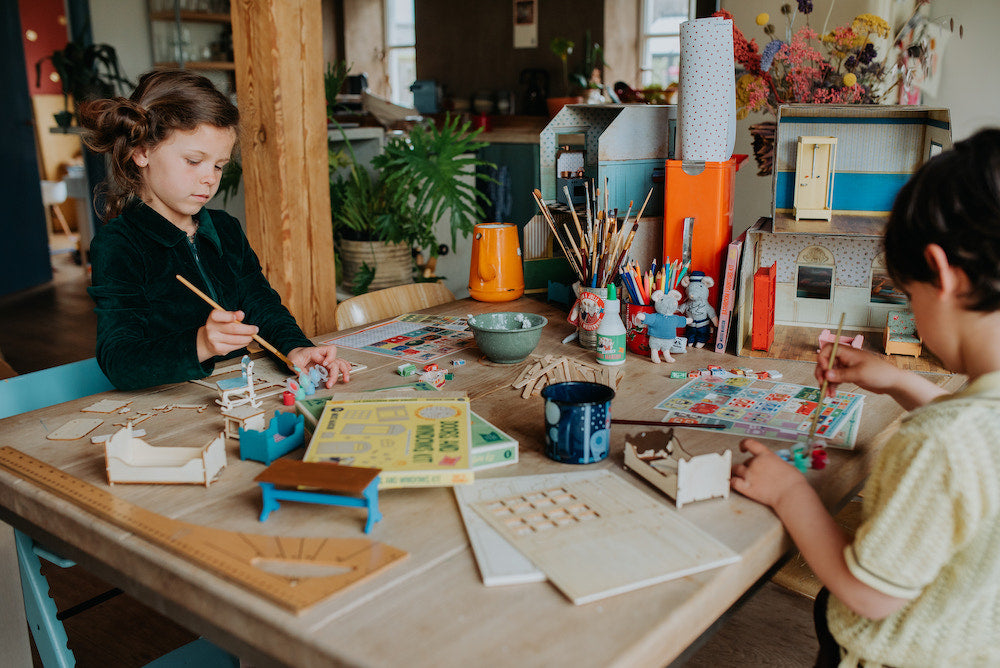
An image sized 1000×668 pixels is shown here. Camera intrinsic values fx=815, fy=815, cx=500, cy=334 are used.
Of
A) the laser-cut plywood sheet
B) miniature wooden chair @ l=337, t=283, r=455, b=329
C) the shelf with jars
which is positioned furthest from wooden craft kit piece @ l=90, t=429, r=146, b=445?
the shelf with jars

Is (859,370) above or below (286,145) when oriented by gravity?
below

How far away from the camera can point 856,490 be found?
44.2 inches

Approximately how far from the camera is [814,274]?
1864mm

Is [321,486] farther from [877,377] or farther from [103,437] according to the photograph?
[877,377]

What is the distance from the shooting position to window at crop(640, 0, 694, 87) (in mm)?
6801

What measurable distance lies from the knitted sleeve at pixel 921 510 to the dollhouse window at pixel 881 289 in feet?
3.51

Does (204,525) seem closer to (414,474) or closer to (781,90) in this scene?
(414,474)

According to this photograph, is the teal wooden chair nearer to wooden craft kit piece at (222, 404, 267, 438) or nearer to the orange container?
wooden craft kit piece at (222, 404, 267, 438)

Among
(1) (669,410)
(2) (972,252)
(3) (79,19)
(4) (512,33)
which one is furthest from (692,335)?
(4) (512,33)

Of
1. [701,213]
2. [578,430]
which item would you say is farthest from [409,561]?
[701,213]

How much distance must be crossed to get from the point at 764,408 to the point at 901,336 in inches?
20.6

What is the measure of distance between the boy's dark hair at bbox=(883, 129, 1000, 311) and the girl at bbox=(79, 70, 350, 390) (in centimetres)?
96

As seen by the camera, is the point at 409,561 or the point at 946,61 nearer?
the point at 409,561

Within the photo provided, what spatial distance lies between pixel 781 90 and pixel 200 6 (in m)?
5.68
